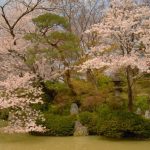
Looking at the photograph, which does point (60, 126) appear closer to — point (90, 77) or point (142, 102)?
point (142, 102)

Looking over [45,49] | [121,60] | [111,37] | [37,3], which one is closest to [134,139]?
[121,60]

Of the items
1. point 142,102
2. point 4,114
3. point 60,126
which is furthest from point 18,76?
point 142,102

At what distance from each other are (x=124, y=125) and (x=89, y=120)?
7.33 ft

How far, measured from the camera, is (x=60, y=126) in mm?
17984

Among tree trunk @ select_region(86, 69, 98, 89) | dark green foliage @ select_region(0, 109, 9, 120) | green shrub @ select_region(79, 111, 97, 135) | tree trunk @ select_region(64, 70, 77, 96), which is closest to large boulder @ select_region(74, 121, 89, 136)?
green shrub @ select_region(79, 111, 97, 135)

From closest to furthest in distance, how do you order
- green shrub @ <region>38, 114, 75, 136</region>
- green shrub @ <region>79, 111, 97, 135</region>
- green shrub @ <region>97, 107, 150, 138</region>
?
1. green shrub @ <region>97, 107, 150, 138</region>
2. green shrub @ <region>79, 111, 97, 135</region>
3. green shrub @ <region>38, 114, 75, 136</region>

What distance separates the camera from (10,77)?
19625 millimetres

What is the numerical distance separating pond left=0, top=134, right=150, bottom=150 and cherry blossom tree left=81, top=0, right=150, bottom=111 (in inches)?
107

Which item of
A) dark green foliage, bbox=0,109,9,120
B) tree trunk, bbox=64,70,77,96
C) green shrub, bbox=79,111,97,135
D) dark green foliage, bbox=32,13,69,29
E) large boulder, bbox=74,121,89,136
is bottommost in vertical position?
large boulder, bbox=74,121,89,136

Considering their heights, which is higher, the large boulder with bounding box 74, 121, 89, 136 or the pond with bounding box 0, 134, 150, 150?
the large boulder with bounding box 74, 121, 89, 136

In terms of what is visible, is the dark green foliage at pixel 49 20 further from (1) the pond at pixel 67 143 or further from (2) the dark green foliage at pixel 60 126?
(1) the pond at pixel 67 143

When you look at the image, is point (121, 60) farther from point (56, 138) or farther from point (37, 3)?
point (37, 3)

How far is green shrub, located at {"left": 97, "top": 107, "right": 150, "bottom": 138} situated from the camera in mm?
16312

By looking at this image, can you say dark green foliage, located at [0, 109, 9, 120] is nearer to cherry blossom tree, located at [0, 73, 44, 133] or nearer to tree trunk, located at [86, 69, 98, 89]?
cherry blossom tree, located at [0, 73, 44, 133]
